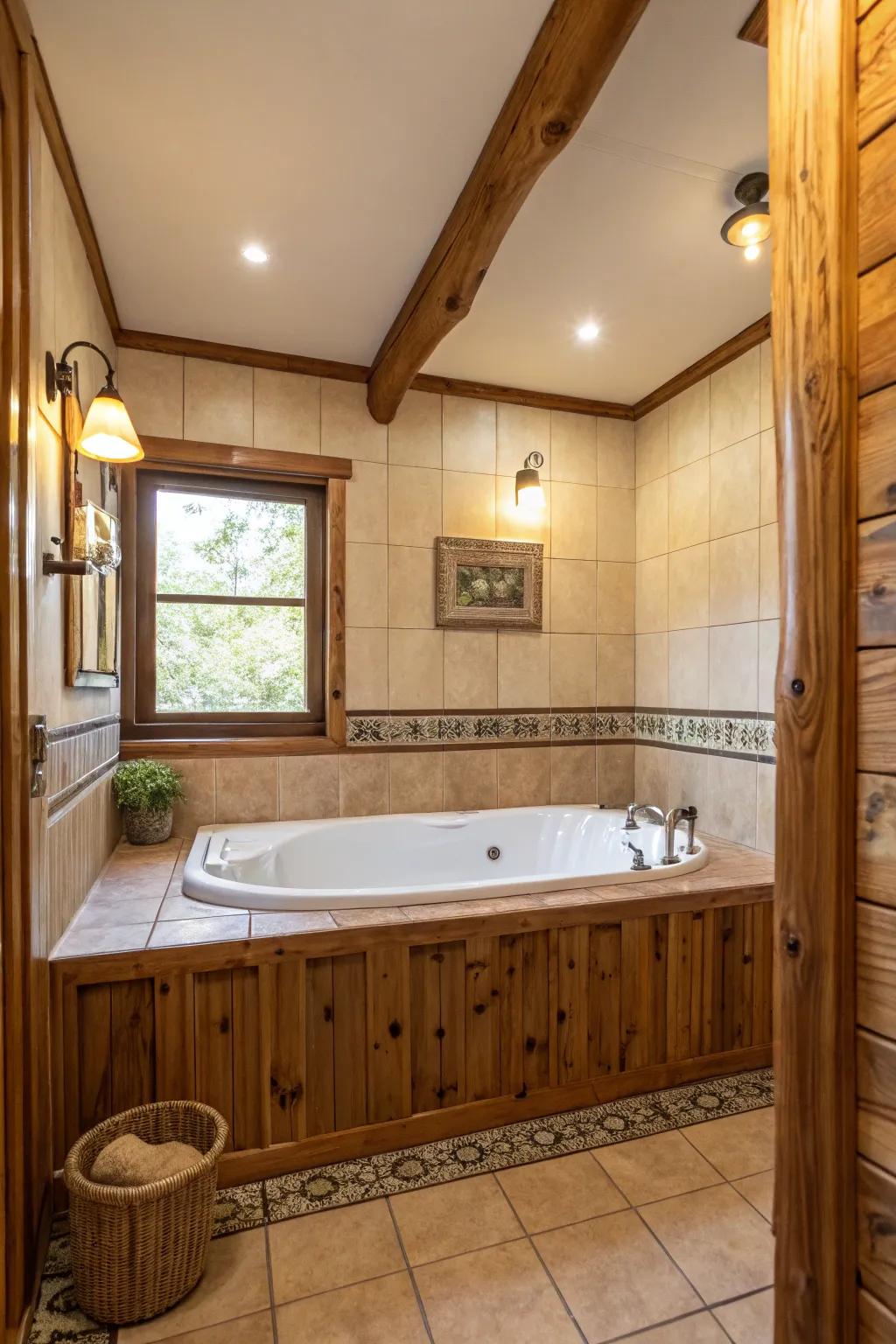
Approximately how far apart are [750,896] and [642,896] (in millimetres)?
423

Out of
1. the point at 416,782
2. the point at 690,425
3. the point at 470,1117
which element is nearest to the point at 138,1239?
the point at 470,1117

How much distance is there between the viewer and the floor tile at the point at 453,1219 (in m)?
1.56

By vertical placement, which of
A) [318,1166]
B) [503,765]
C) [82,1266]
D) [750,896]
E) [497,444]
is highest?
[497,444]

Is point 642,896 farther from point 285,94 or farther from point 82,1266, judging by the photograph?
point 285,94

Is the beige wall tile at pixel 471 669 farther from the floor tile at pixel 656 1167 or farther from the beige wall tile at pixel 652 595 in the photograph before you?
the floor tile at pixel 656 1167

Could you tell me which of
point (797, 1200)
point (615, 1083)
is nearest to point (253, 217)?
point (797, 1200)

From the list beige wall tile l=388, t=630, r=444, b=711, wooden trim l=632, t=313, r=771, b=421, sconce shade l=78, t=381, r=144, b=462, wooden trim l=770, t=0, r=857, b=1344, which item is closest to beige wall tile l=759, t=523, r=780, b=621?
wooden trim l=632, t=313, r=771, b=421

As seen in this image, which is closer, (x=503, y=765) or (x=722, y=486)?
(x=722, y=486)

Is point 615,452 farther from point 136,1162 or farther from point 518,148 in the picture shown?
point 136,1162

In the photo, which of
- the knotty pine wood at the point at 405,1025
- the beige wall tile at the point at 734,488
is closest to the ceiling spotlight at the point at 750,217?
the beige wall tile at the point at 734,488

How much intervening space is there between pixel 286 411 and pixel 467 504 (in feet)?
2.90

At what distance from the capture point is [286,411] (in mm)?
3031

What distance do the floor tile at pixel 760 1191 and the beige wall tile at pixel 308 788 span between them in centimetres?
190

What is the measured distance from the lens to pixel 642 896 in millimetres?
2146
